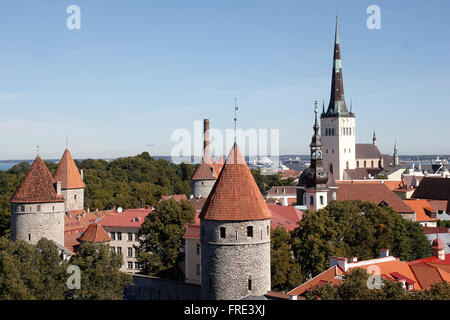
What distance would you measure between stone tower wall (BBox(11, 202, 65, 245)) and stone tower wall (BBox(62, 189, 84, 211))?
42.9ft

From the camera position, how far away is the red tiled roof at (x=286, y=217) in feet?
135

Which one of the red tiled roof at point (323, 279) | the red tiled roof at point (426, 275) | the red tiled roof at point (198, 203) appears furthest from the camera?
the red tiled roof at point (198, 203)

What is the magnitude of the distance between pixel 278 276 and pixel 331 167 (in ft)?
269

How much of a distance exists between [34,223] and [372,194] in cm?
3337

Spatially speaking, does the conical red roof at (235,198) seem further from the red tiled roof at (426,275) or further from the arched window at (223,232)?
the red tiled roof at (426,275)

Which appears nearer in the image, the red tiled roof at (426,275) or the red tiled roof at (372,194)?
the red tiled roof at (426,275)

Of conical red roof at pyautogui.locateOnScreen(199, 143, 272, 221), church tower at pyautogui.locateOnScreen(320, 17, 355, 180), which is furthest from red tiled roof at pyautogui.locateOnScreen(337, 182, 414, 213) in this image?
church tower at pyautogui.locateOnScreen(320, 17, 355, 180)

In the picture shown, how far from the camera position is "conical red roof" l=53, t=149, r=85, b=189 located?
174 ft

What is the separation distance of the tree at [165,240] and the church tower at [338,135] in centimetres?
7101

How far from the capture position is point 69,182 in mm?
53000

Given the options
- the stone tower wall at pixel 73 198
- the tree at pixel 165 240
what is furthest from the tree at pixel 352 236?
the stone tower wall at pixel 73 198
